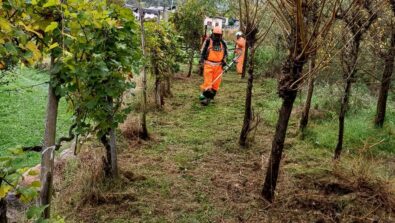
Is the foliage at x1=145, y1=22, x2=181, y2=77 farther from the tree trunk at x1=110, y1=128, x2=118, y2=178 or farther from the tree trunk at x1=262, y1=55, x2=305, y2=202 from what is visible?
the tree trunk at x1=262, y1=55, x2=305, y2=202

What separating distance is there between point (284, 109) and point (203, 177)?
1.61 m

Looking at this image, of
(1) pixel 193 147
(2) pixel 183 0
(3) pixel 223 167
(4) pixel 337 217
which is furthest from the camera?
(2) pixel 183 0

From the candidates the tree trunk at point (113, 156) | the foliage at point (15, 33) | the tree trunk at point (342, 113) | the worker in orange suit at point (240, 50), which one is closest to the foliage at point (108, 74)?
the tree trunk at point (113, 156)

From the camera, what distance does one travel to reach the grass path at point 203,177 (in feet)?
13.3

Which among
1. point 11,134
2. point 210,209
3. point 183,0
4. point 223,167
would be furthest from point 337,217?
point 183,0

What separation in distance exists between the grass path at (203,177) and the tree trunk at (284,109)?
0.22 meters

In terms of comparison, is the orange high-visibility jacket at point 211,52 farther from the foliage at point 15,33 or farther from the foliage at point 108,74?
the foliage at point 15,33

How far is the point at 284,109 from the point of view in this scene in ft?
13.0

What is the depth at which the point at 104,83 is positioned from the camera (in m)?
3.96

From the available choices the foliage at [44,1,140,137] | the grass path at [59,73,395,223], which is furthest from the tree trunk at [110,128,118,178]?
the foliage at [44,1,140,137]

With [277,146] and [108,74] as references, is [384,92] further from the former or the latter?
[108,74]

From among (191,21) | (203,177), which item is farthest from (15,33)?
(191,21)

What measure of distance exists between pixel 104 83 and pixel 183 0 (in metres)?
10.6

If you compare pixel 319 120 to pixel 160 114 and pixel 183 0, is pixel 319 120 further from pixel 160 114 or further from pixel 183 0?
pixel 183 0
